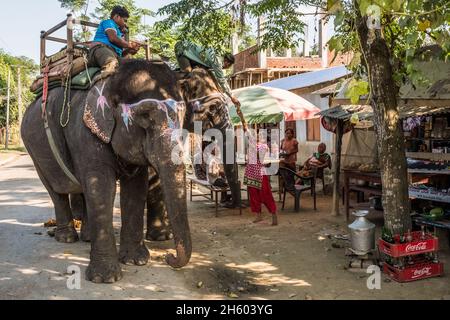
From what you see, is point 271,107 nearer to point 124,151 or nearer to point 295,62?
point 124,151

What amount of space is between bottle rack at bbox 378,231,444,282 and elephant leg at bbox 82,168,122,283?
10.2ft

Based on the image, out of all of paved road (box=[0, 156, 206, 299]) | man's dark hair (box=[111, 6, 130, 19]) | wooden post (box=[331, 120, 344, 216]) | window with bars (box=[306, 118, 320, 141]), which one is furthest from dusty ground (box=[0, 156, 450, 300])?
window with bars (box=[306, 118, 320, 141])

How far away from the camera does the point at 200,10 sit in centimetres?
700

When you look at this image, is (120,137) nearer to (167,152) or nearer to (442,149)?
(167,152)

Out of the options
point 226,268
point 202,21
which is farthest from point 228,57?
point 226,268

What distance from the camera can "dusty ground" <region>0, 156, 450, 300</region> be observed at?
16.1ft

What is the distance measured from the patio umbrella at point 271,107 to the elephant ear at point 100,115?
491cm

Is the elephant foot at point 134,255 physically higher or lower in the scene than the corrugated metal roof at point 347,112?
lower

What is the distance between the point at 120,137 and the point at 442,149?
6.23 metres

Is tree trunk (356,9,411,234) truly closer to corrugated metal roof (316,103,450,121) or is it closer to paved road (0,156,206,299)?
corrugated metal roof (316,103,450,121)

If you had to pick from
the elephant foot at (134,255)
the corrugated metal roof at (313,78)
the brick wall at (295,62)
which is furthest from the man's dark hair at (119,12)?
the brick wall at (295,62)

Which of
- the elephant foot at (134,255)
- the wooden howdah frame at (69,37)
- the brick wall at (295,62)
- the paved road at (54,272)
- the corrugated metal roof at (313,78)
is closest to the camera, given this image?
the paved road at (54,272)

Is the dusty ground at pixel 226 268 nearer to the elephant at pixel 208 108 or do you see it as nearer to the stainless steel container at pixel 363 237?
the stainless steel container at pixel 363 237

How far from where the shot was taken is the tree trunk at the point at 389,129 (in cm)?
548
